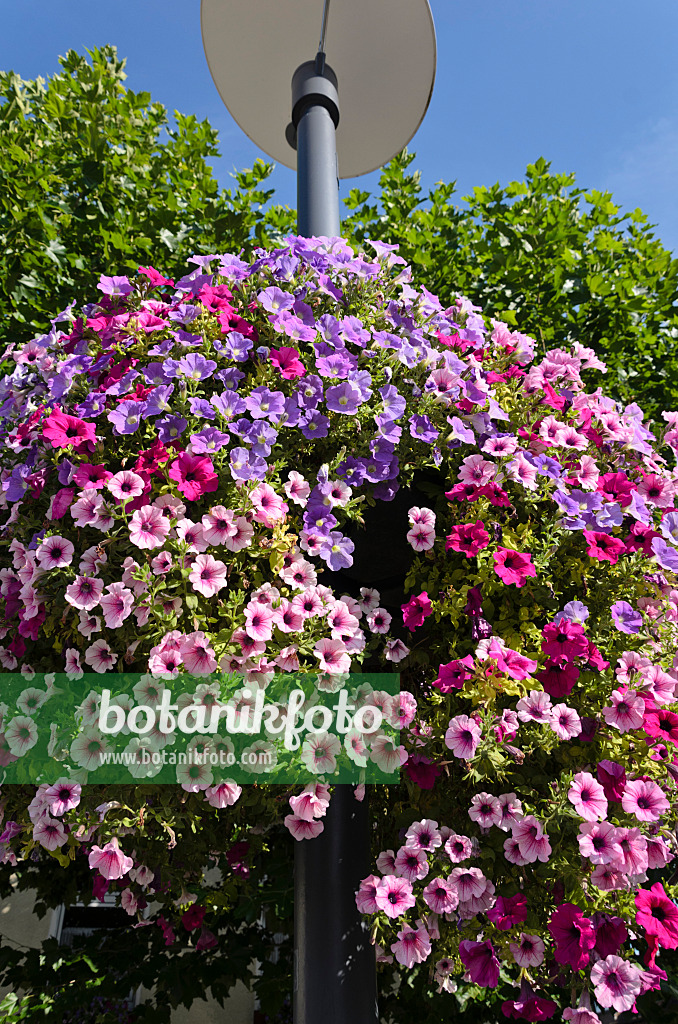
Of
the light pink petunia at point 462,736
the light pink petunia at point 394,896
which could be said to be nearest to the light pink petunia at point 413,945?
the light pink petunia at point 394,896

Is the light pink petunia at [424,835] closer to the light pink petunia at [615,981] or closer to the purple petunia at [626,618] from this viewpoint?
the light pink petunia at [615,981]

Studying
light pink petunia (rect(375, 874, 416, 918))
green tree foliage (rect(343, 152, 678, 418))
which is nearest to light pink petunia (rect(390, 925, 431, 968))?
light pink petunia (rect(375, 874, 416, 918))

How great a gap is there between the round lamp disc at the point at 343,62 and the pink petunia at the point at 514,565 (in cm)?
211

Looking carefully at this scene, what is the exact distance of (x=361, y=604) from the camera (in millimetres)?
1486

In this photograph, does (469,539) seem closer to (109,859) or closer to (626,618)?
(626,618)

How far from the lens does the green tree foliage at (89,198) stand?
9.67 feet

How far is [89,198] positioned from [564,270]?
2.27 m

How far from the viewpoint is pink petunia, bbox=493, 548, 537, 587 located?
1.32 m

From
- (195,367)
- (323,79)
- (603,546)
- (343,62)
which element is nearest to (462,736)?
(603,546)

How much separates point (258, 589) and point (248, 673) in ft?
0.51

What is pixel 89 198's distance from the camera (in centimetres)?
310

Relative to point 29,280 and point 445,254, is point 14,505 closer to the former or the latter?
point 29,280

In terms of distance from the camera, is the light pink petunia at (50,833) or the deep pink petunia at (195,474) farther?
the deep pink petunia at (195,474)

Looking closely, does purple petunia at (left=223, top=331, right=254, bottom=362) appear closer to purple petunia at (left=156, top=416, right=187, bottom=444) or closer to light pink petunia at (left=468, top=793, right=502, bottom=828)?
purple petunia at (left=156, top=416, right=187, bottom=444)
